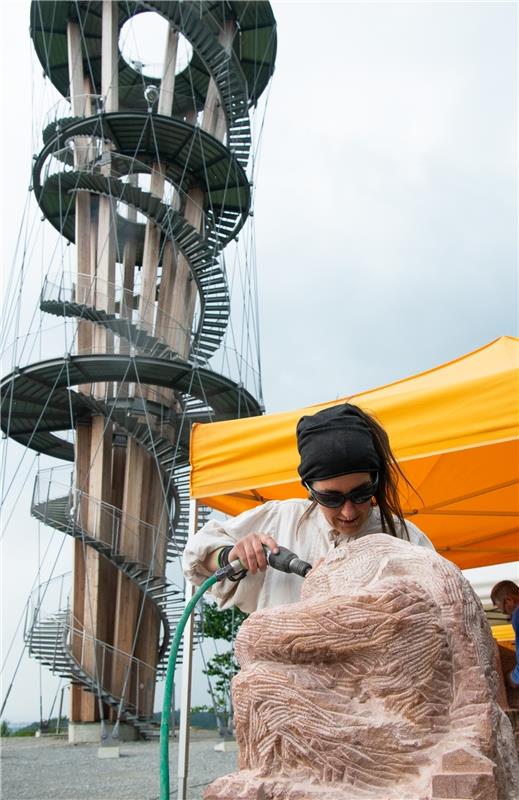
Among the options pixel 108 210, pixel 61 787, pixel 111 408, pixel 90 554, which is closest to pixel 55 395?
pixel 111 408

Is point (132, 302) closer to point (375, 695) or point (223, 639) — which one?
point (223, 639)

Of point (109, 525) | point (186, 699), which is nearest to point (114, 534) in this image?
point (109, 525)

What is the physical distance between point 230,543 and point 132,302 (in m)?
16.8

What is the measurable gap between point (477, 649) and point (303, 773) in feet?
1.68

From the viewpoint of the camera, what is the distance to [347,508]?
2.16 metres

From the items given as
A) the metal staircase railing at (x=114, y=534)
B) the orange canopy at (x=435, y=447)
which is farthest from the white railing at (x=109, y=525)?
the orange canopy at (x=435, y=447)

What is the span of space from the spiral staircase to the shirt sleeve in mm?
13389

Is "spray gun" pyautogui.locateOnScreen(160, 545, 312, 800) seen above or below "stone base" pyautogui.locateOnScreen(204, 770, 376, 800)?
above

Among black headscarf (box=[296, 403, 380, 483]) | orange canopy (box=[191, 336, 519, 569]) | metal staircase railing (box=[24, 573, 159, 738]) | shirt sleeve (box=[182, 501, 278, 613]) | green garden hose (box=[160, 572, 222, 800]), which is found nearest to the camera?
green garden hose (box=[160, 572, 222, 800])

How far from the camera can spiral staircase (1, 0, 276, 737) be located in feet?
53.2

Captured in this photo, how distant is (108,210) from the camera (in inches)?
737

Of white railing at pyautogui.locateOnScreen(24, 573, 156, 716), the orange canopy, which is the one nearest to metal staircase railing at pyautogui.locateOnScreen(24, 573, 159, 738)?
white railing at pyautogui.locateOnScreen(24, 573, 156, 716)

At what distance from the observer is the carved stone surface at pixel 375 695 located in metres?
1.72

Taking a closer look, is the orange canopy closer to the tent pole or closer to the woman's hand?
the tent pole
